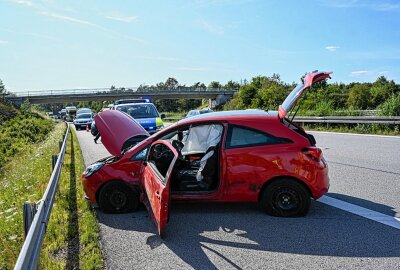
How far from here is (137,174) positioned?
6199mm

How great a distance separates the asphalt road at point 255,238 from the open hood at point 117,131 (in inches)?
50.0

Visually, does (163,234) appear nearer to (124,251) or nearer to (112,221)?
(124,251)

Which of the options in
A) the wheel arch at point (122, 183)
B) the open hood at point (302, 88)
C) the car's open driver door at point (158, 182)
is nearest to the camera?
the car's open driver door at point (158, 182)

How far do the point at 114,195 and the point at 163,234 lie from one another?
156 centimetres

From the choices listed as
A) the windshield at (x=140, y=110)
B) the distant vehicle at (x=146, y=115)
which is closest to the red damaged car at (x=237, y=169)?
the distant vehicle at (x=146, y=115)

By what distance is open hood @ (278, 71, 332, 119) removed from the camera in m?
5.63

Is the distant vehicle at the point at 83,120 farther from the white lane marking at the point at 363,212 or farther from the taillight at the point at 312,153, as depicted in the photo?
the taillight at the point at 312,153

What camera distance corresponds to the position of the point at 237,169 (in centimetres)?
577

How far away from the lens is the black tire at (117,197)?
20.4 feet

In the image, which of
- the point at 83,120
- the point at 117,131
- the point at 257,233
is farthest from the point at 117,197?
the point at 83,120

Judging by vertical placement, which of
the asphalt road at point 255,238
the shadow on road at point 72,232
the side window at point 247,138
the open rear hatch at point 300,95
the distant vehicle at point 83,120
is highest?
the open rear hatch at point 300,95

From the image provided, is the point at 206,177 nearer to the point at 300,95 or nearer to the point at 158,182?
the point at 158,182

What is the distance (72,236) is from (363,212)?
4.15 m

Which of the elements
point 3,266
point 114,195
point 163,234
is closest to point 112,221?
point 114,195
